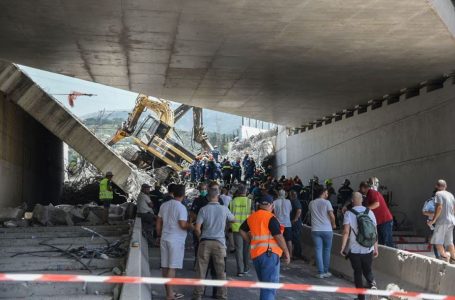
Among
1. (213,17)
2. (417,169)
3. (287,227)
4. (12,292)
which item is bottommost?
(12,292)

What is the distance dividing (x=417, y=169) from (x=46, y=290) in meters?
13.4

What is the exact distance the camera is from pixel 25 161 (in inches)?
1033

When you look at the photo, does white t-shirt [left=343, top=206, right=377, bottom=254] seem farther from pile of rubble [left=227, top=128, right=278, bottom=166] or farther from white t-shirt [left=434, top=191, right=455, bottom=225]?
pile of rubble [left=227, top=128, right=278, bottom=166]

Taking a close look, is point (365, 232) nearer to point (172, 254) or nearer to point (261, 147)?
point (172, 254)

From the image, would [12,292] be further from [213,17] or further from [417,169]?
[417,169]

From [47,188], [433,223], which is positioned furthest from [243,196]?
[47,188]

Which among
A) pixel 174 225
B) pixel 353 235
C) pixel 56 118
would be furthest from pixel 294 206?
pixel 56 118

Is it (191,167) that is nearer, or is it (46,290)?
(46,290)

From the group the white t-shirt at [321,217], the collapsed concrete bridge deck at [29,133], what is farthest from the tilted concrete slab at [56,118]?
the white t-shirt at [321,217]

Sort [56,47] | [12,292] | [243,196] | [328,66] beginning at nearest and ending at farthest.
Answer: [12,292] < [243,196] < [56,47] < [328,66]

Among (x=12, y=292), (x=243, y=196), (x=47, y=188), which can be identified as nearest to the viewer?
(x=12, y=292)

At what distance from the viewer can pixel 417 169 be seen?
63.0ft

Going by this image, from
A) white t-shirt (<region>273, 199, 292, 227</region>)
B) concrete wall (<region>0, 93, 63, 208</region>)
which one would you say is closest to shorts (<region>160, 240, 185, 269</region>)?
white t-shirt (<region>273, 199, 292, 227</region>)

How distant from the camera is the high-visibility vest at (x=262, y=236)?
322 inches
